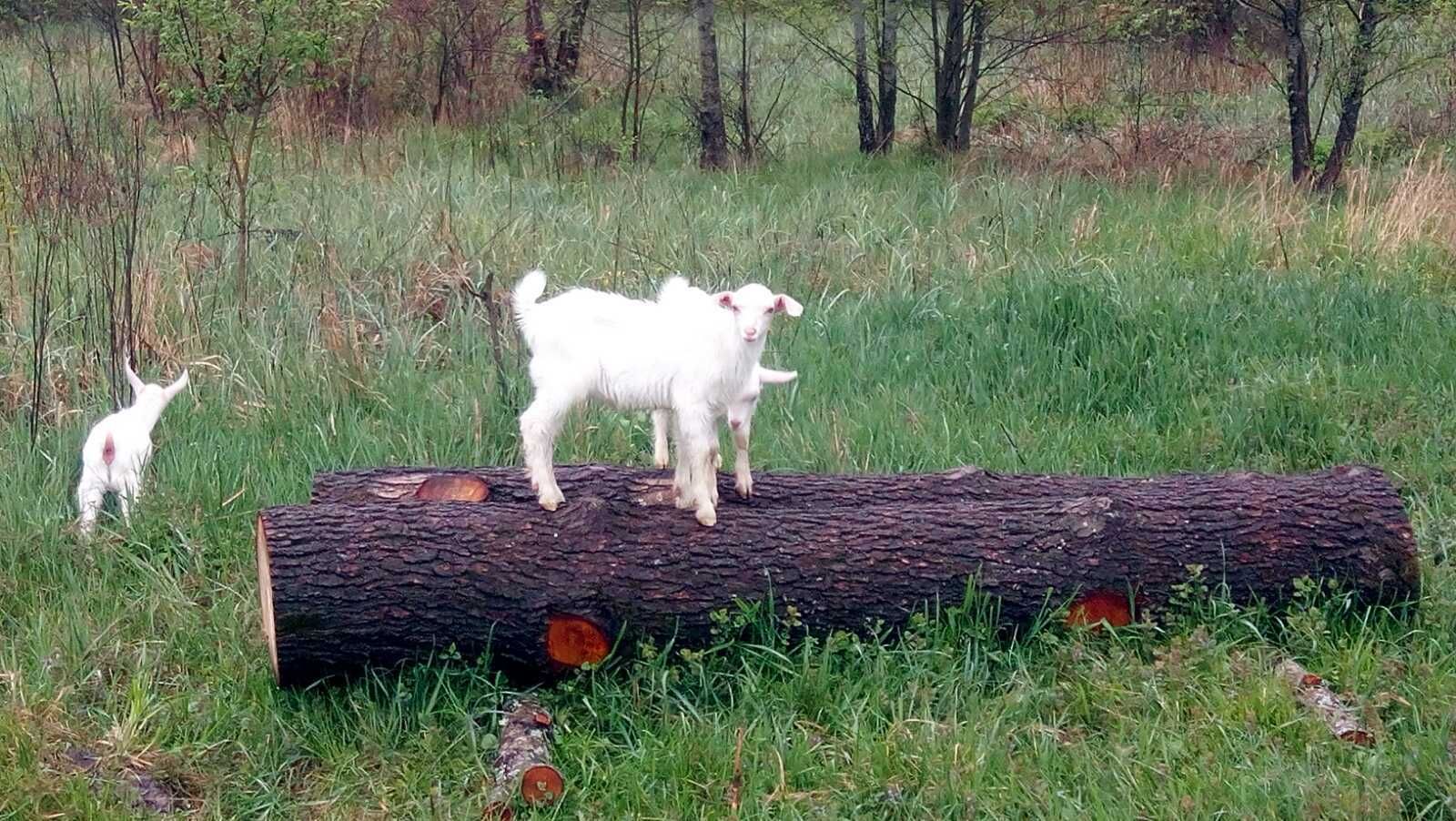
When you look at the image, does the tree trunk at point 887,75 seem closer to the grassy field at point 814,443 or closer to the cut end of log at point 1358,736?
the grassy field at point 814,443

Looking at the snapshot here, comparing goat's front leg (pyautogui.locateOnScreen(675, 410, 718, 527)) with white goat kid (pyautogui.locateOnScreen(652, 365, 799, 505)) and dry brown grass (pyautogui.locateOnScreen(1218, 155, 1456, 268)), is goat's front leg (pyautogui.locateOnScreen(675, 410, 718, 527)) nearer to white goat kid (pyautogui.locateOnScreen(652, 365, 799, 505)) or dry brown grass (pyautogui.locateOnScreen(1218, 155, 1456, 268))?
white goat kid (pyautogui.locateOnScreen(652, 365, 799, 505))

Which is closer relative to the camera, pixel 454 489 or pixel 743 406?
pixel 743 406

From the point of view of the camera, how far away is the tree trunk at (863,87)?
14.0 m

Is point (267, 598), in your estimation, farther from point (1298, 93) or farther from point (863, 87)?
point (863, 87)

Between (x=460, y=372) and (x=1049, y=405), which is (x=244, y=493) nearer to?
(x=460, y=372)

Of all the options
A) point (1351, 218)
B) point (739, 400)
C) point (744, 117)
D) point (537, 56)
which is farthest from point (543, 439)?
point (537, 56)

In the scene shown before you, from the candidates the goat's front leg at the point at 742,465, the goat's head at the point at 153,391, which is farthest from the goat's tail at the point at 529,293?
the goat's head at the point at 153,391

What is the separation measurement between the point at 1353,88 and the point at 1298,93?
0.48 meters

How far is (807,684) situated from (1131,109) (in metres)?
10.9

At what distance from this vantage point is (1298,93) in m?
12.2

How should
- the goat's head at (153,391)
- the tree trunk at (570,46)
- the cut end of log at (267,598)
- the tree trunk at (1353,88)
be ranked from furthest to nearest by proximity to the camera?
the tree trunk at (570,46)
the tree trunk at (1353,88)
the goat's head at (153,391)
the cut end of log at (267,598)

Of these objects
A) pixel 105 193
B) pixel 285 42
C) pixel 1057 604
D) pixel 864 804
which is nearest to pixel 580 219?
pixel 285 42

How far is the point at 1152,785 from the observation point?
166 inches

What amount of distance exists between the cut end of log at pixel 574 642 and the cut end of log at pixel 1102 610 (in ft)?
5.41
